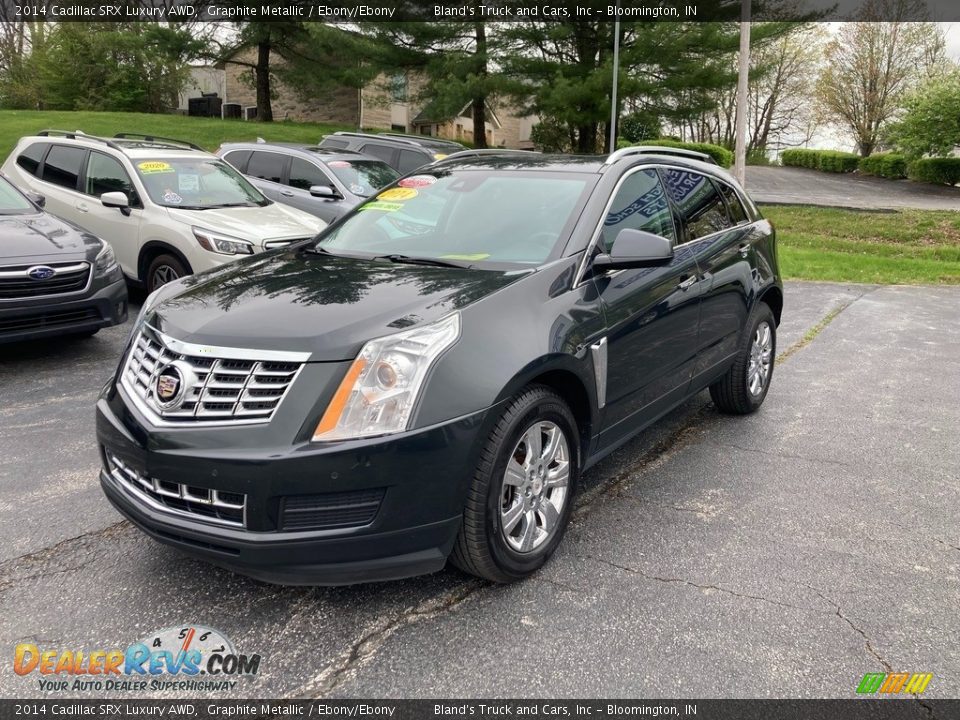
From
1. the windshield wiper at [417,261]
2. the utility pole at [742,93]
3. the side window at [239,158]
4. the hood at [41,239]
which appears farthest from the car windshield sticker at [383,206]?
the utility pole at [742,93]

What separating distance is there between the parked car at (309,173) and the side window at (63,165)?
2.39 metres

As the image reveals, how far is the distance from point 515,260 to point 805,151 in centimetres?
4618

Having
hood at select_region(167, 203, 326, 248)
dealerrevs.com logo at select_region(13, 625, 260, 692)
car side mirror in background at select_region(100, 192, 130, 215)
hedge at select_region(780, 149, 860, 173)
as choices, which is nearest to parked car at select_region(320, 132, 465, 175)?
hood at select_region(167, 203, 326, 248)

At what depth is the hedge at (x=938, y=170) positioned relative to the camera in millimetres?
31375

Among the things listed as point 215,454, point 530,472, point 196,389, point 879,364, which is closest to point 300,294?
point 196,389

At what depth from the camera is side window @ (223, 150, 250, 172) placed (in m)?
11.7

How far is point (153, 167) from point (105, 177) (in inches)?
21.8

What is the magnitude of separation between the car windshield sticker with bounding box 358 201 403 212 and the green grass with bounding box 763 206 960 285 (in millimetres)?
9336

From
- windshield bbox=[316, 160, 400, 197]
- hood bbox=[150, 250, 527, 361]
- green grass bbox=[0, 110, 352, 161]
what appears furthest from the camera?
green grass bbox=[0, 110, 352, 161]

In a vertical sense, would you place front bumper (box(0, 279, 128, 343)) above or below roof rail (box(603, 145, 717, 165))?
below

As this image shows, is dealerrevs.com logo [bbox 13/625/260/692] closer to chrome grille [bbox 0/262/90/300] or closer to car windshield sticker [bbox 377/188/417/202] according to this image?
car windshield sticker [bbox 377/188/417/202]

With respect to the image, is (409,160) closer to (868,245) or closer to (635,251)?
(868,245)

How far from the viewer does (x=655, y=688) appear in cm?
270

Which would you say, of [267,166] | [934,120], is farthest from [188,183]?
[934,120]
